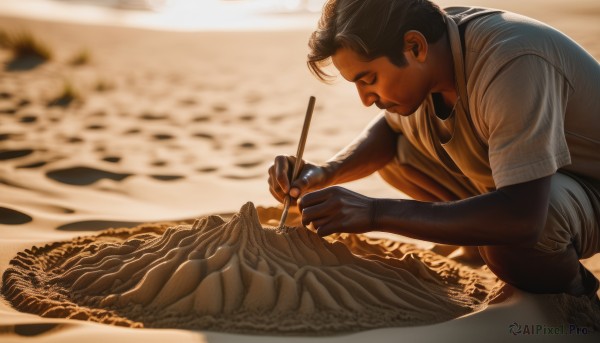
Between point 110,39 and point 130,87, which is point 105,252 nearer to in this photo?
point 130,87

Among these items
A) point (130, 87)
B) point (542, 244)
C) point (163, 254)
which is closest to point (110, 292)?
point (163, 254)

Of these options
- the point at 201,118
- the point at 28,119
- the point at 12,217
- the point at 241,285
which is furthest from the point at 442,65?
the point at 28,119

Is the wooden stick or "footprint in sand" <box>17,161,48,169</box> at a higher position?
"footprint in sand" <box>17,161,48,169</box>

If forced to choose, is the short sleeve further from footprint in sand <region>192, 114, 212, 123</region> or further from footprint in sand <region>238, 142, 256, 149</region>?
footprint in sand <region>192, 114, 212, 123</region>

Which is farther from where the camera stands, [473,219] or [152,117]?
[152,117]

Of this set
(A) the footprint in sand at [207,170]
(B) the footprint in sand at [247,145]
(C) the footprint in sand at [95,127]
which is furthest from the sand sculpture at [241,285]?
(C) the footprint in sand at [95,127]

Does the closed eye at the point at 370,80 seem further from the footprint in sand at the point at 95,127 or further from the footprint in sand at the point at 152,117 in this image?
the footprint in sand at the point at 152,117

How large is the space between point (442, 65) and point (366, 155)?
710mm

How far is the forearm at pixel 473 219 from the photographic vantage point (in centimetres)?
196

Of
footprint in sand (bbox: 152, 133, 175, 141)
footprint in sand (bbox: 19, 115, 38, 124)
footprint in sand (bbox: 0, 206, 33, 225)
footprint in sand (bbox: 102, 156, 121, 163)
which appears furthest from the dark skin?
footprint in sand (bbox: 19, 115, 38, 124)

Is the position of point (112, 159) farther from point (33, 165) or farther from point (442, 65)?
point (442, 65)

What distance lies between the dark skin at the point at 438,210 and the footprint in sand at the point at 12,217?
1541 millimetres

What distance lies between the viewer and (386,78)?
7.20ft

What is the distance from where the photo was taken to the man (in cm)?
196
